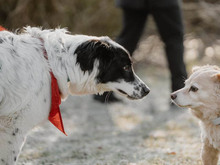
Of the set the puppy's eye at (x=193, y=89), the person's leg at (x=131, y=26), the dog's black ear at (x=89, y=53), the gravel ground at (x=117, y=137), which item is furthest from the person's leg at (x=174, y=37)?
the dog's black ear at (x=89, y=53)

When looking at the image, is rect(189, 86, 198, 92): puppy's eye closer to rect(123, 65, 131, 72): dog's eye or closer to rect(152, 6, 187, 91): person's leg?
rect(123, 65, 131, 72): dog's eye

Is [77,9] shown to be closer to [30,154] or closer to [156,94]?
[156,94]

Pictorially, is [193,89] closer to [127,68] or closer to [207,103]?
[207,103]

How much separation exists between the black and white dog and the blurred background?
0.62 metres

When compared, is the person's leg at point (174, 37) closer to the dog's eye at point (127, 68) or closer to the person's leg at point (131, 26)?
the person's leg at point (131, 26)

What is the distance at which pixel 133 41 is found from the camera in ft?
18.3

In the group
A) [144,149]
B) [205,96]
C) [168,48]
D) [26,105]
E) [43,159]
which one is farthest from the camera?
[168,48]

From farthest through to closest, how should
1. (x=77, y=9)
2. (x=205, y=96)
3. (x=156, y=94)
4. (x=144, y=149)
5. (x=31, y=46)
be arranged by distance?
(x=77, y=9) < (x=156, y=94) < (x=144, y=149) < (x=205, y=96) < (x=31, y=46)

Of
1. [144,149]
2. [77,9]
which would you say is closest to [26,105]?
[144,149]

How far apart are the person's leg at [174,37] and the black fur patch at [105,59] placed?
2.23 m

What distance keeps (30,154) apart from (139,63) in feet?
20.5

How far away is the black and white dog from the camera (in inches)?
102

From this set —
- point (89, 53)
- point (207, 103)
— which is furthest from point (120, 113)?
point (89, 53)

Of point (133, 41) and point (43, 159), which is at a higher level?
point (133, 41)
